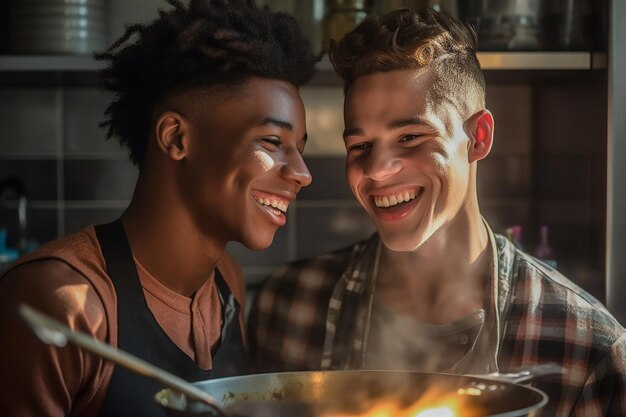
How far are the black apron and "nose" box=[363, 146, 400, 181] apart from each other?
1.21ft

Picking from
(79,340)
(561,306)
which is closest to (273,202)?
(561,306)

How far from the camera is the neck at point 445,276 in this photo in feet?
5.22

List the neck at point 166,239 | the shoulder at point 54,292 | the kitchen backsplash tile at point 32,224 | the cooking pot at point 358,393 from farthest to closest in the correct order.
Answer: the kitchen backsplash tile at point 32,224 → the neck at point 166,239 → the shoulder at point 54,292 → the cooking pot at point 358,393

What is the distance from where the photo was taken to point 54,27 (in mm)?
2340

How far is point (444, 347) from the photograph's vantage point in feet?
Result: 5.06

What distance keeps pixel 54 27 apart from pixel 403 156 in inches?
45.2

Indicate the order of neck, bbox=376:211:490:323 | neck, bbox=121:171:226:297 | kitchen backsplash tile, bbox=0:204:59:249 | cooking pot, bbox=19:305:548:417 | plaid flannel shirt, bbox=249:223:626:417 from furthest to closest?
kitchen backsplash tile, bbox=0:204:59:249, neck, bbox=376:211:490:323, plaid flannel shirt, bbox=249:223:626:417, neck, bbox=121:171:226:297, cooking pot, bbox=19:305:548:417

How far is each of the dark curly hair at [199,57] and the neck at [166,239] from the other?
0.11 metres

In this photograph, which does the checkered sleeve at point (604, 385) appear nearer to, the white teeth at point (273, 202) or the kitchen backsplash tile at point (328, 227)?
the white teeth at point (273, 202)

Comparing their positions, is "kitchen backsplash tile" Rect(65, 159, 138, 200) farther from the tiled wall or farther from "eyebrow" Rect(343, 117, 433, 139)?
"eyebrow" Rect(343, 117, 433, 139)

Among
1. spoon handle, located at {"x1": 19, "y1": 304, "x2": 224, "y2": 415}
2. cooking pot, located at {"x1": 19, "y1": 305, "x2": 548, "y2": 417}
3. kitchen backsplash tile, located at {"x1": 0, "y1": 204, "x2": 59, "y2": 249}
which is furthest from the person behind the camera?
kitchen backsplash tile, located at {"x1": 0, "y1": 204, "x2": 59, "y2": 249}

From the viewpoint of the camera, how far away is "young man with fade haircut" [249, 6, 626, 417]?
4.95ft

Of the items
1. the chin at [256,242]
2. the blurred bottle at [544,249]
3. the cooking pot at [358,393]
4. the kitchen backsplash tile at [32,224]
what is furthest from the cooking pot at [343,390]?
the kitchen backsplash tile at [32,224]

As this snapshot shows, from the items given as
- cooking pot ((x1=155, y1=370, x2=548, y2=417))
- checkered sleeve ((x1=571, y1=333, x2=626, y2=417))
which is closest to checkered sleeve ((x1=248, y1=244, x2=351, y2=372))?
checkered sleeve ((x1=571, y1=333, x2=626, y2=417))
